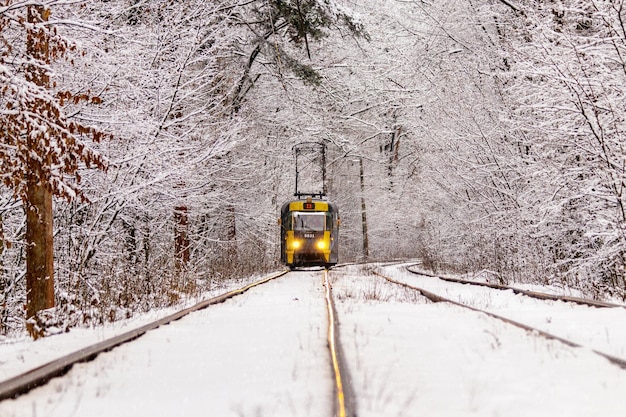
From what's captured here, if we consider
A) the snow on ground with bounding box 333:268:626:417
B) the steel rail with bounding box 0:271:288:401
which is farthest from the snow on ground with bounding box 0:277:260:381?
the snow on ground with bounding box 333:268:626:417

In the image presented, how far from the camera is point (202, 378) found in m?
3.94

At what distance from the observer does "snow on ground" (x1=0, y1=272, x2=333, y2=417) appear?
10.6 ft

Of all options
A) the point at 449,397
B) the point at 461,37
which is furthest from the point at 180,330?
the point at 461,37

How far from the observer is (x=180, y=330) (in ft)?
20.6

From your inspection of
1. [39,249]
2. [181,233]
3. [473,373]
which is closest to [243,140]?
[181,233]

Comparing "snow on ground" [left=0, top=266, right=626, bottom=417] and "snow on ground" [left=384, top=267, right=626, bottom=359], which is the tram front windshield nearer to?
"snow on ground" [left=384, top=267, right=626, bottom=359]

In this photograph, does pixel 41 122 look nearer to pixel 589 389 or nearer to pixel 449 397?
pixel 449 397

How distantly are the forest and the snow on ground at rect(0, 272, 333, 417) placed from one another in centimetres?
247

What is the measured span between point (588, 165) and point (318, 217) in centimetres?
1317

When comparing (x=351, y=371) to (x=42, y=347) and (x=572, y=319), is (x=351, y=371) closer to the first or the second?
(x=42, y=347)

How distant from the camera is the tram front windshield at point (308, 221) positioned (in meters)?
22.3

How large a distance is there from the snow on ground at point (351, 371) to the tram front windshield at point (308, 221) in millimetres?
15283

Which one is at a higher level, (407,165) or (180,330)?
(407,165)

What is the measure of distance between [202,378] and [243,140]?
10.8 metres
